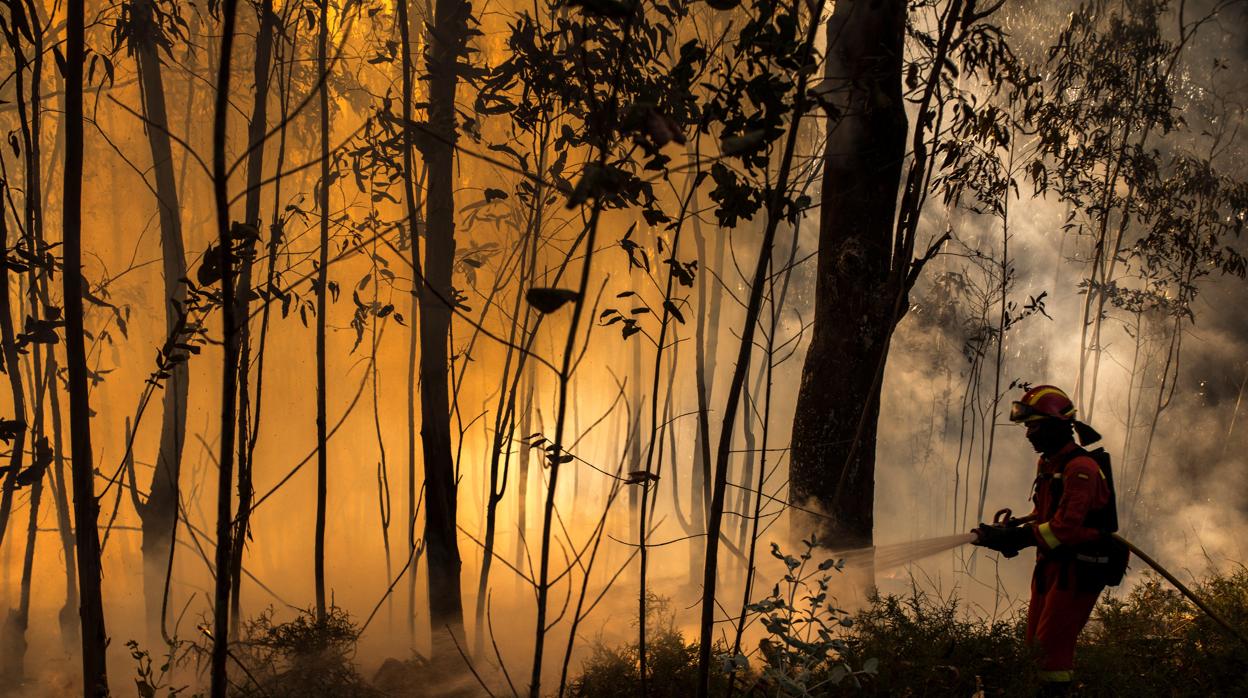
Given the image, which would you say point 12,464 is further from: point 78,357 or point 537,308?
point 537,308

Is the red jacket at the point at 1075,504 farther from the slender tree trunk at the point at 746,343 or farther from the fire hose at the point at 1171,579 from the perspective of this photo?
the slender tree trunk at the point at 746,343

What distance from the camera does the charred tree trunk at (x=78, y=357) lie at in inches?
67.0

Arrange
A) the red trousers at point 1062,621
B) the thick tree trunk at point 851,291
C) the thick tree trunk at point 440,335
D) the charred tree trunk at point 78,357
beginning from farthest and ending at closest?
the thick tree trunk at point 440,335, the thick tree trunk at point 851,291, the red trousers at point 1062,621, the charred tree trunk at point 78,357

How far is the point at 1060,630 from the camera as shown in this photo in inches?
128

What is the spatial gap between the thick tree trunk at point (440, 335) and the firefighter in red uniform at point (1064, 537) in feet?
8.70

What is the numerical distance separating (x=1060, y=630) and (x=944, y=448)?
19.5 meters

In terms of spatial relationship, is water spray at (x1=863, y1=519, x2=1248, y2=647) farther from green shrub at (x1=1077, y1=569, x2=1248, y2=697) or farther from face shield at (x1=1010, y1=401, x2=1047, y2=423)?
face shield at (x1=1010, y1=401, x2=1047, y2=423)

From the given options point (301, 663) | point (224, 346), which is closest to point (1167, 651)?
point (301, 663)

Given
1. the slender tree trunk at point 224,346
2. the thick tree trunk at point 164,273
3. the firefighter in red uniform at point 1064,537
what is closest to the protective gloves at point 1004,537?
the firefighter in red uniform at point 1064,537

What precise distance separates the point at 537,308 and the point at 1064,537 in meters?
2.82

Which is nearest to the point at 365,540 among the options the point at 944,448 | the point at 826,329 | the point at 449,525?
the point at 449,525

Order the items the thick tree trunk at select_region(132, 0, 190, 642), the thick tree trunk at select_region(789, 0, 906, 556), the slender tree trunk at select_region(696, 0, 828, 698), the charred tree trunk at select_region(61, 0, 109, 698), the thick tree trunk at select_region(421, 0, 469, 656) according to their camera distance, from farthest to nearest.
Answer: the thick tree trunk at select_region(132, 0, 190, 642) → the thick tree trunk at select_region(421, 0, 469, 656) → the thick tree trunk at select_region(789, 0, 906, 556) → the slender tree trunk at select_region(696, 0, 828, 698) → the charred tree trunk at select_region(61, 0, 109, 698)

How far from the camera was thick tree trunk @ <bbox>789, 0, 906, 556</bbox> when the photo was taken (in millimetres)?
3676

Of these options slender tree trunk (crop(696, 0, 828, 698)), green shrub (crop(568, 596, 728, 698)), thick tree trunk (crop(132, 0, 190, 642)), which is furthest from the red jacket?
thick tree trunk (crop(132, 0, 190, 642))
